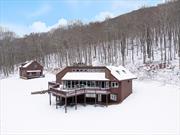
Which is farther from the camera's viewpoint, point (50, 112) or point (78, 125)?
point (50, 112)

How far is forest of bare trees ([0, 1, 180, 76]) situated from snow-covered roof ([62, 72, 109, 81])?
17.5 metres

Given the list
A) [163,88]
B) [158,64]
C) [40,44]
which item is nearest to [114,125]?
[163,88]

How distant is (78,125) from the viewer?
20.0 m

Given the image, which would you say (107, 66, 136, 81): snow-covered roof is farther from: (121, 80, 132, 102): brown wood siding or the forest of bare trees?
the forest of bare trees

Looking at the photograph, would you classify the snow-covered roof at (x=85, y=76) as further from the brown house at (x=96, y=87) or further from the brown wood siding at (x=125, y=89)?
the brown wood siding at (x=125, y=89)

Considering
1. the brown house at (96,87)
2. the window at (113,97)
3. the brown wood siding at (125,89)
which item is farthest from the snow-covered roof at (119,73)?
the window at (113,97)

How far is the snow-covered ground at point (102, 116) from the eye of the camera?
61.9ft

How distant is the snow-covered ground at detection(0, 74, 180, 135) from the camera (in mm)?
18859

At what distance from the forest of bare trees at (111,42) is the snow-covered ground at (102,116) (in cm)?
1733

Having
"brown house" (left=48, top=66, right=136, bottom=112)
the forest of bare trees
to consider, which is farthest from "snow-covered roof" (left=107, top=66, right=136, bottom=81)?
the forest of bare trees

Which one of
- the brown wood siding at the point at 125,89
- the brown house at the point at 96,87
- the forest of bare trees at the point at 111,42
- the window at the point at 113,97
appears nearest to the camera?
the brown house at the point at 96,87

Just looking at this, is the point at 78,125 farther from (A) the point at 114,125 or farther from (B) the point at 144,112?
(B) the point at 144,112

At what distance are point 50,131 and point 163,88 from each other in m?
18.2

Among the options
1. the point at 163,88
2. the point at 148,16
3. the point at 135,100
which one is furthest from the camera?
the point at 148,16
